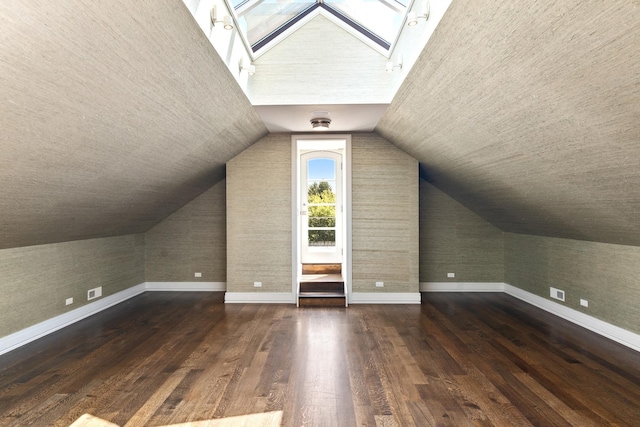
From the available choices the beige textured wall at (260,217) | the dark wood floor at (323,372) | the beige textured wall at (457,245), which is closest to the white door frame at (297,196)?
the beige textured wall at (260,217)

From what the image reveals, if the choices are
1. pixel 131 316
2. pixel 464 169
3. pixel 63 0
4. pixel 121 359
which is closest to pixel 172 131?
pixel 63 0

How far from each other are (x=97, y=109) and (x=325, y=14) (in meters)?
2.62

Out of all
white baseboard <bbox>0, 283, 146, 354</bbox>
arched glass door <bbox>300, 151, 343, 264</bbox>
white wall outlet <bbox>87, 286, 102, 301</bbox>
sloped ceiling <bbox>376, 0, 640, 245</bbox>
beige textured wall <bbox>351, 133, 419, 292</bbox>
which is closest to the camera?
sloped ceiling <bbox>376, 0, 640, 245</bbox>

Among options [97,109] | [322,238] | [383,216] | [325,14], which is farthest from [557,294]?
[97,109]

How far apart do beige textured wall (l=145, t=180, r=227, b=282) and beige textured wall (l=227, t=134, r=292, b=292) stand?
764mm

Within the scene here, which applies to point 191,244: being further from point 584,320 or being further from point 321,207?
point 584,320

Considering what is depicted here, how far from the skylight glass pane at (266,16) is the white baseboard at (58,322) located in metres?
3.68

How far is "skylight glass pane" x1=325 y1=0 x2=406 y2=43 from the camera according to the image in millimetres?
3287

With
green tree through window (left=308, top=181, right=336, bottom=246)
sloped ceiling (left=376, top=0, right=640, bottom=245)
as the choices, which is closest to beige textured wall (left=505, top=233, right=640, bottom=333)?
sloped ceiling (left=376, top=0, right=640, bottom=245)

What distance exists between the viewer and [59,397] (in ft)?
8.85

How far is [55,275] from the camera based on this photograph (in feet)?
14.0

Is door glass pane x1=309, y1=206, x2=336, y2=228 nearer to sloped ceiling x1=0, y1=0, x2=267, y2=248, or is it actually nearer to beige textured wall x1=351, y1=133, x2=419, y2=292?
beige textured wall x1=351, y1=133, x2=419, y2=292

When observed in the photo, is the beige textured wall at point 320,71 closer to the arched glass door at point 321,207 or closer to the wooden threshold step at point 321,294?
the arched glass door at point 321,207

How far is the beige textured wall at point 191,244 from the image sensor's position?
6.27m
